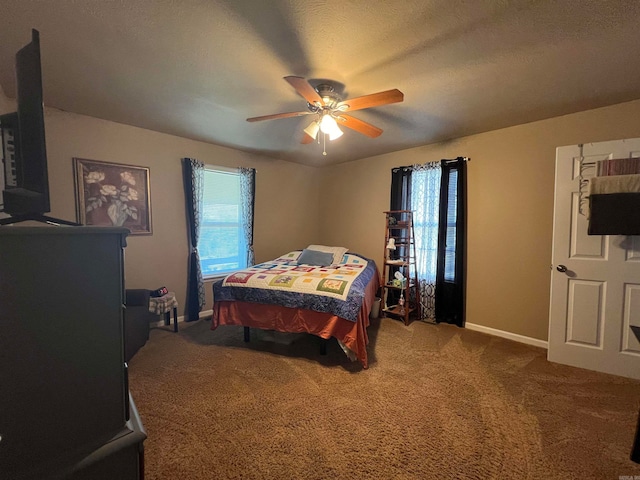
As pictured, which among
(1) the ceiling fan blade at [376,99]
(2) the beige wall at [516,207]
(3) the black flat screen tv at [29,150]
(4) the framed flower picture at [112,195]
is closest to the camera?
(3) the black flat screen tv at [29,150]

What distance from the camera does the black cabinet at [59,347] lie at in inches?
23.7

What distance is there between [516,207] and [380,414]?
259cm

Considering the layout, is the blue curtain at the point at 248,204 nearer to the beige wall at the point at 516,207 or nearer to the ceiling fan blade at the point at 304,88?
the ceiling fan blade at the point at 304,88

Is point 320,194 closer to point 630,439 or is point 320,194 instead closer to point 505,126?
point 505,126

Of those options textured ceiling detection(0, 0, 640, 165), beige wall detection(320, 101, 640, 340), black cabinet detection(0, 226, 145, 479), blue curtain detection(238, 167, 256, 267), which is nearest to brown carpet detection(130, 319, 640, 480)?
beige wall detection(320, 101, 640, 340)

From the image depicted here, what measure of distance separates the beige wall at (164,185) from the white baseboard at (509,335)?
287cm

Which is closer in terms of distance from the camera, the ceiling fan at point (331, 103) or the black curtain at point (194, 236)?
the ceiling fan at point (331, 103)

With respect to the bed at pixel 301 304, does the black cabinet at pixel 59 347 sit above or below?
above

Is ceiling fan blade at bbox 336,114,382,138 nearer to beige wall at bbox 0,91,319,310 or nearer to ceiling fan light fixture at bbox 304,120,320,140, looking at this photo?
ceiling fan light fixture at bbox 304,120,320,140

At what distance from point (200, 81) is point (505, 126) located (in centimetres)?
306

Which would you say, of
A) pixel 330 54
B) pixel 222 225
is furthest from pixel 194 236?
pixel 330 54

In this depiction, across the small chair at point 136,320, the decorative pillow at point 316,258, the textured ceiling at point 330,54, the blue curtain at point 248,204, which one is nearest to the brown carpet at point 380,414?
the small chair at point 136,320

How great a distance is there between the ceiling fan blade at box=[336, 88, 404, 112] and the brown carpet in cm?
210

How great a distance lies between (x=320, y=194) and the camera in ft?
16.3
